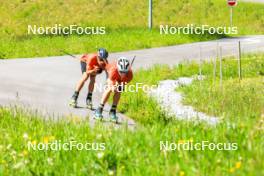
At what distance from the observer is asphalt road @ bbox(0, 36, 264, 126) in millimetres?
13656

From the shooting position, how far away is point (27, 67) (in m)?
20.0

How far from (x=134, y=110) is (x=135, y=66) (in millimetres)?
8077

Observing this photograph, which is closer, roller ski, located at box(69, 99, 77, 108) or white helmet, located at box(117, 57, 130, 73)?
white helmet, located at box(117, 57, 130, 73)

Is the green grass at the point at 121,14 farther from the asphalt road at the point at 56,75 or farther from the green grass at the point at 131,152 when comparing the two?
the green grass at the point at 131,152

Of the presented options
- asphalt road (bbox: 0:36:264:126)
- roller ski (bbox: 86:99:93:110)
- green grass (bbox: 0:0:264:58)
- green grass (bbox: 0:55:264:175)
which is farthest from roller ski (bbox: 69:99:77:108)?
green grass (bbox: 0:0:264:58)

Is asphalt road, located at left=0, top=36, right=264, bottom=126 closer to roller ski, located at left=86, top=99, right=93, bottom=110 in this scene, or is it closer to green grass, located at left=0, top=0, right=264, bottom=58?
roller ski, located at left=86, top=99, right=93, bottom=110

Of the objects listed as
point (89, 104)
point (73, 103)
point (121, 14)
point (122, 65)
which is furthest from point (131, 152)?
point (121, 14)

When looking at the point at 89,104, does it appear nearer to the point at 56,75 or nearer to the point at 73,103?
the point at 73,103

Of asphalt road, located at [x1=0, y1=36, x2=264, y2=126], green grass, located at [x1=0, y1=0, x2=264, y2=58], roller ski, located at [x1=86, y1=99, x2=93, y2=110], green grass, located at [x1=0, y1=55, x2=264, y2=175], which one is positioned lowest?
green grass, located at [x1=0, y1=55, x2=264, y2=175]

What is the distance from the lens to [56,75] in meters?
18.4

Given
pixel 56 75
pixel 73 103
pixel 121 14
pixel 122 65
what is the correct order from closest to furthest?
pixel 122 65 < pixel 73 103 < pixel 56 75 < pixel 121 14

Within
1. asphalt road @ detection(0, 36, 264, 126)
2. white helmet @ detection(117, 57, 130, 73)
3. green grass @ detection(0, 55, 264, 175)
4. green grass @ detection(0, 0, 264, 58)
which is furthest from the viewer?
green grass @ detection(0, 0, 264, 58)

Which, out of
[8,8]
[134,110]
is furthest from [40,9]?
[134,110]

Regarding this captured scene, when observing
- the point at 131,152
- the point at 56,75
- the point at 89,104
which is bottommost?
the point at 131,152
